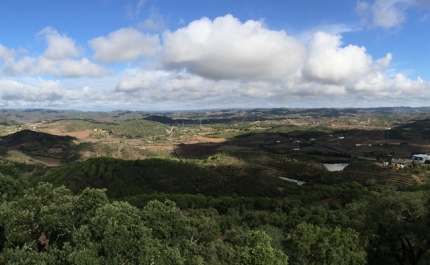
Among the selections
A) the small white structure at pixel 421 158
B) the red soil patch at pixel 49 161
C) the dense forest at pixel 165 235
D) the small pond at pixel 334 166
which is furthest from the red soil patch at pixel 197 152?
the dense forest at pixel 165 235

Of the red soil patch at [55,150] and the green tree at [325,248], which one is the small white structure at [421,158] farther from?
the red soil patch at [55,150]

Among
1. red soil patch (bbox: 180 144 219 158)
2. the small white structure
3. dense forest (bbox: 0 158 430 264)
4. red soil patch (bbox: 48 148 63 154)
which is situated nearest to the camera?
dense forest (bbox: 0 158 430 264)

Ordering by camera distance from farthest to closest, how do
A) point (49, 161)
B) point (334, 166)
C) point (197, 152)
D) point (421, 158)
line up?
point (197, 152)
point (49, 161)
point (334, 166)
point (421, 158)

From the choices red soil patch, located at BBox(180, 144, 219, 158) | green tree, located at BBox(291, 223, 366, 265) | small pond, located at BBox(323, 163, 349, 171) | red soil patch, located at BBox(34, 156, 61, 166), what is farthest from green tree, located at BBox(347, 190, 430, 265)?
red soil patch, located at BBox(34, 156, 61, 166)

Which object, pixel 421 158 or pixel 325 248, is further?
pixel 421 158

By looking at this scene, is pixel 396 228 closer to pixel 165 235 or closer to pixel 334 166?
pixel 165 235

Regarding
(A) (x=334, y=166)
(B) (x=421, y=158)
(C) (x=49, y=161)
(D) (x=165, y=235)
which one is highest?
(D) (x=165, y=235)

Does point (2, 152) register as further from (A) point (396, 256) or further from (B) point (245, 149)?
(A) point (396, 256)

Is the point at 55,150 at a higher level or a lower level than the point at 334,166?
higher

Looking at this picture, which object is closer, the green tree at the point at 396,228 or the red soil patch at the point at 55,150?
the green tree at the point at 396,228

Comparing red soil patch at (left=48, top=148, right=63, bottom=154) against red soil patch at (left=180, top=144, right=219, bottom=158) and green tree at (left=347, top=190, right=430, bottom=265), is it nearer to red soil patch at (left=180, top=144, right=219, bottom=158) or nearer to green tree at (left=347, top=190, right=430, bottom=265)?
red soil patch at (left=180, top=144, right=219, bottom=158)

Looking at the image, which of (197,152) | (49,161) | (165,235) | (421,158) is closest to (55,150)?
(49,161)
